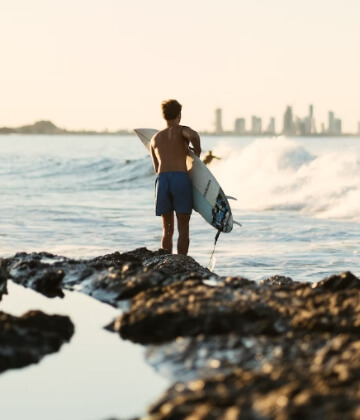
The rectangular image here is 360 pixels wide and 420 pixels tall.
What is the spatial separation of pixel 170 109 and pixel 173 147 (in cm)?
38

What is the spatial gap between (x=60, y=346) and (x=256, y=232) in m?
9.96

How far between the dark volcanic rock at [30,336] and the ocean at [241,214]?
4.63m

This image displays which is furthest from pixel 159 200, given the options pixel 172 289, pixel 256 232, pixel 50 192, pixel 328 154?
pixel 328 154

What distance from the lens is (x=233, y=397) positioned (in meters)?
3.30

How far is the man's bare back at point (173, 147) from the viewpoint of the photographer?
830cm

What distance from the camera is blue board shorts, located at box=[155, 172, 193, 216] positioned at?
8305 millimetres

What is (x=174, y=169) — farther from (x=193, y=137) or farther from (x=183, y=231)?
(x=183, y=231)

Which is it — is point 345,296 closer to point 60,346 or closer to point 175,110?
point 60,346

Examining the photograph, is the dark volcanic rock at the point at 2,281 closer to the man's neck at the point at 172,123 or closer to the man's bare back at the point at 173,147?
the man's bare back at the point at 173,147

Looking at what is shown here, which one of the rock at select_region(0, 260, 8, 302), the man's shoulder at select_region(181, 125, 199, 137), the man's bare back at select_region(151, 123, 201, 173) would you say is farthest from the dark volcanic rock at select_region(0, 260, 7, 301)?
the man's shoulder at select_region(181, 125, 199, 137)

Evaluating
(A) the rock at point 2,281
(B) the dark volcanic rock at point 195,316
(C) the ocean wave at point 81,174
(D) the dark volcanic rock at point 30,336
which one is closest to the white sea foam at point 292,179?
(C) the ocean wave at point 81,174

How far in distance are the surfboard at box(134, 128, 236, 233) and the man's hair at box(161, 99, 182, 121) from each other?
0.57 meters

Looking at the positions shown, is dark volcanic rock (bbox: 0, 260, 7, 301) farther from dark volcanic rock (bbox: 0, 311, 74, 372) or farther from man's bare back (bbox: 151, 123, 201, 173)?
man's bare back (bbox: 151, 123, 201, 173)

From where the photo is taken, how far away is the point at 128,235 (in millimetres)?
13523
